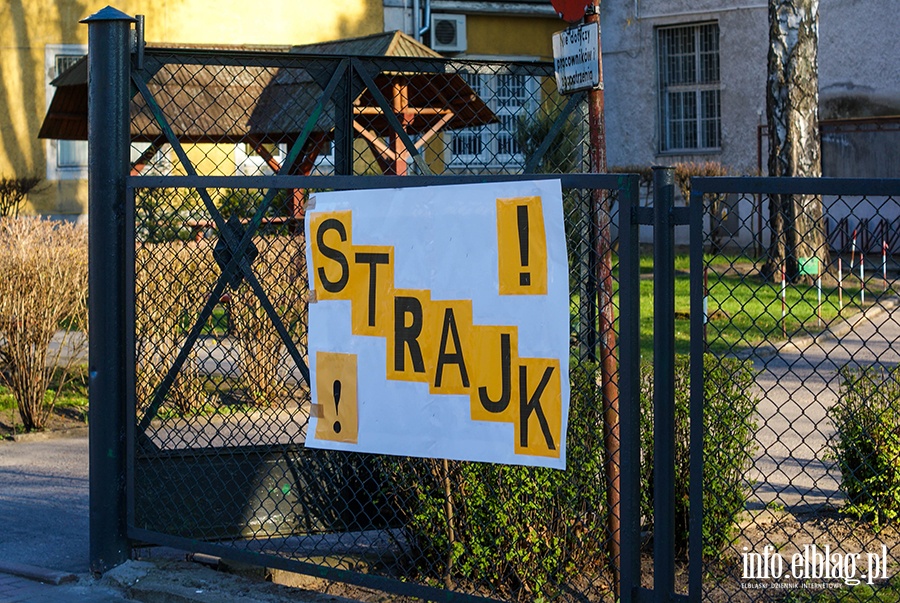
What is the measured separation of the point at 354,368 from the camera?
163 inches

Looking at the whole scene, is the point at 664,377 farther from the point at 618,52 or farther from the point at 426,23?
the point at 618,52

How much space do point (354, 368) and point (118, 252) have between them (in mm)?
1320

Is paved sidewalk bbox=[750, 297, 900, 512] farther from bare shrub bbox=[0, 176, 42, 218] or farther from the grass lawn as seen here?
bare shrub bbox=[0, 176, 42, 218]

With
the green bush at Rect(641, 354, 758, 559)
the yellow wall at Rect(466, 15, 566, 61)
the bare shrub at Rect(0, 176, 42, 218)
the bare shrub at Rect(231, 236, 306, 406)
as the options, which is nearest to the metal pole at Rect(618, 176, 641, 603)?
the green bush at Rect(641, 354, 758, 559)

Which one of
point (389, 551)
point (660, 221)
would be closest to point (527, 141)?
point (389, 551)

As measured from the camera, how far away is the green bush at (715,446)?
14.5 feet

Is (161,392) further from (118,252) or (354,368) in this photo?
(354,368)

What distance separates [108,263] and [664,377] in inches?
96.5

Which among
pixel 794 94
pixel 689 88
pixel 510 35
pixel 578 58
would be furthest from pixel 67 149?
pixel 578 58

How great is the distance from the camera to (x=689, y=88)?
20.7m

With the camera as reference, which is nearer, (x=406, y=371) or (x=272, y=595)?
(x=406, y=371)

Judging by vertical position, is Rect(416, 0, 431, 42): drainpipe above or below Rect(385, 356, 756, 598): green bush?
above

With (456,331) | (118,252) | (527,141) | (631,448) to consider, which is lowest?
Result: (631,448)

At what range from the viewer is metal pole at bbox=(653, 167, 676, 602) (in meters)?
3.56
